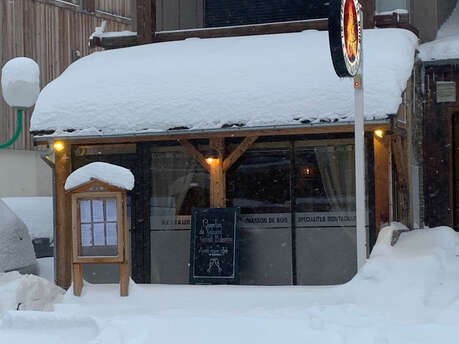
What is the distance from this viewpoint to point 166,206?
12.0m

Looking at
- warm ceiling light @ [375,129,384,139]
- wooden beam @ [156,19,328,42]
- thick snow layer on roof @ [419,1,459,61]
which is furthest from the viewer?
thick snow layer on roof @ [419,1,459,61]

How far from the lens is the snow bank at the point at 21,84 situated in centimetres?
1038

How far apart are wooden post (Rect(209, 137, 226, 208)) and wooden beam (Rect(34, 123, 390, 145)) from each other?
1.87 ft

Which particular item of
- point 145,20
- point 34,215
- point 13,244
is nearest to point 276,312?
point 13,244

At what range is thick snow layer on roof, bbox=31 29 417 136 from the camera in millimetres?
10336

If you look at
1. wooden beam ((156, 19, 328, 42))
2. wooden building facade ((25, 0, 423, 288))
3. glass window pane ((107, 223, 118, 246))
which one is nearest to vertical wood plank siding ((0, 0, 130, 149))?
wooden beam ((156, 19, 328, 42))

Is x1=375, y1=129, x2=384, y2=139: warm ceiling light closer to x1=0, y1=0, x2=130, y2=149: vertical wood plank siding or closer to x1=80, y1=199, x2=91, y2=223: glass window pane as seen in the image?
x1=80, y1=199, x2=91, y2=223: glass window pane

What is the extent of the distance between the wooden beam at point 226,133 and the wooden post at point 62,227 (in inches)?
16.8

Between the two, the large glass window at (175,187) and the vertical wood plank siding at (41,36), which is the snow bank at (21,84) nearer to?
the large glass window at (175,187)

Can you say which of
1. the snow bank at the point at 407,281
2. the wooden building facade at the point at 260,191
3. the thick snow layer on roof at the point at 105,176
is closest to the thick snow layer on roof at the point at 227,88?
the wooden building facade at the point at 260,191

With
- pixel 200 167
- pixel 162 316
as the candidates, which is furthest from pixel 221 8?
pixel 162 316

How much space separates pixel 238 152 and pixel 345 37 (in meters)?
3.06

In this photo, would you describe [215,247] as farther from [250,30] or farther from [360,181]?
[250,30]

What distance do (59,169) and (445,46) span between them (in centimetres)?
670
